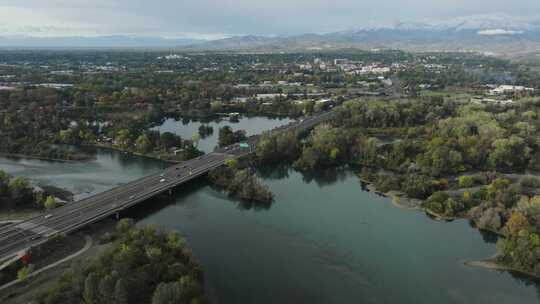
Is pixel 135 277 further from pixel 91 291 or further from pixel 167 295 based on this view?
pixel 167 295

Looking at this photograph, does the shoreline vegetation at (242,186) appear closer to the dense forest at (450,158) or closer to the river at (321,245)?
the river at (321,245)

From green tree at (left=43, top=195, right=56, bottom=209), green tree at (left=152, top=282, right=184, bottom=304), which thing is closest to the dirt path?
green tree at (left=43, top=195, right=56, bottom=209)

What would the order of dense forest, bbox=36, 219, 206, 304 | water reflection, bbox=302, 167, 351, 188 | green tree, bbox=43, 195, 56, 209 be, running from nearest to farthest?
dense forest, bbox=36, 219, 206, 304 → green tree, bbox=43, 195, 56, 209 → water reflection, bbox=302, 167, 351, 188

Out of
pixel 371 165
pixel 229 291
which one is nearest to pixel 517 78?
pixel 371 165

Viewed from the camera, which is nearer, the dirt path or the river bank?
the dirt path

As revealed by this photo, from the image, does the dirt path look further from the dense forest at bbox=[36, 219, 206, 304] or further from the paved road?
the dense forest at bbox=[36, 219, 206, 304]

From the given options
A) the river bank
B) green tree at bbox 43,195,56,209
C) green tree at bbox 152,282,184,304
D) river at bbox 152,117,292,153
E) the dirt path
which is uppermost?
river at bbox 152,117,292,153

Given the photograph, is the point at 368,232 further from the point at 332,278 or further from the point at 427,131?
the point at 427,131

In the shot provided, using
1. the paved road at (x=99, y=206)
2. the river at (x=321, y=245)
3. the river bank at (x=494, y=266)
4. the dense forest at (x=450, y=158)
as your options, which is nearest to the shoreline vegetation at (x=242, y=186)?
the river at (x=321, y=245)
